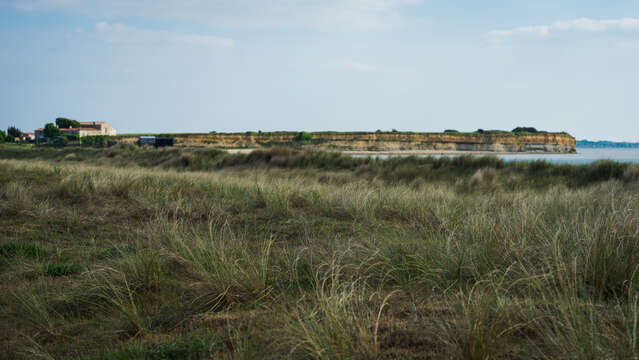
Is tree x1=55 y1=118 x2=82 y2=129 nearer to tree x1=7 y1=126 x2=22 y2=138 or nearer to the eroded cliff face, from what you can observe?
tree x1=7 y1=126 x2=22 y2=138

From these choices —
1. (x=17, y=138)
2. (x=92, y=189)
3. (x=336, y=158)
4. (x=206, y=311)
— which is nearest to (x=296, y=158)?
(x=336, y=158)

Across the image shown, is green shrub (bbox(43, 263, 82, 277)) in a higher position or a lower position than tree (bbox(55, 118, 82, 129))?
lower

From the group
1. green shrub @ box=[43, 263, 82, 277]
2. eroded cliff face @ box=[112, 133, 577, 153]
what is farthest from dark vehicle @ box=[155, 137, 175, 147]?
green shrub @ box=[43, 263, 82, 277]

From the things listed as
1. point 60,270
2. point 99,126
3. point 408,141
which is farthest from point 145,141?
point 99,126

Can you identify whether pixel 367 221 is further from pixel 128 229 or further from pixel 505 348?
pixel 505 348

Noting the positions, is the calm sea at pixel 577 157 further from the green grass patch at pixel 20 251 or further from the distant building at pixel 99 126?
the distant building at pixel 99 126

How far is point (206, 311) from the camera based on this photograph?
3.34m

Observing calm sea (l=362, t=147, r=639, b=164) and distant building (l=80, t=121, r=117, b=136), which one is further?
distant building (l=80, t=121, r=117, b=136)

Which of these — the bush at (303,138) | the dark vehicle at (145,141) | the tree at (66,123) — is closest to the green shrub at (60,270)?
the dark vehicle at (145,141)

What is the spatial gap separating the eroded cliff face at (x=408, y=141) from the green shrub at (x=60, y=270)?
3314 inches

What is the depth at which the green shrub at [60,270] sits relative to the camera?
434 centimetres

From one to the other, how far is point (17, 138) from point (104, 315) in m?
138

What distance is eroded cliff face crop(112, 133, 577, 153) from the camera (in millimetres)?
89188

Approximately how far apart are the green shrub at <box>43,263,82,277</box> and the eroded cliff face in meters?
84.2
